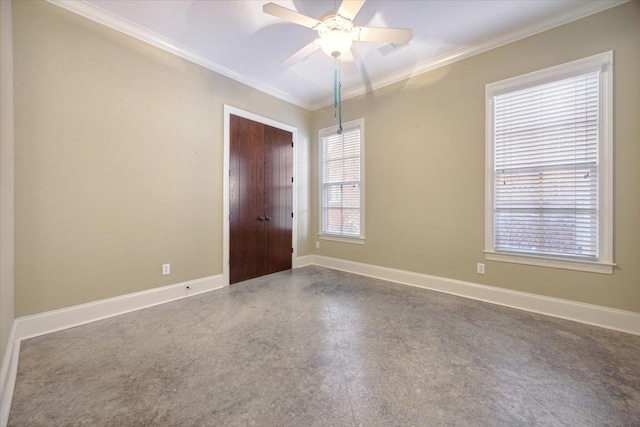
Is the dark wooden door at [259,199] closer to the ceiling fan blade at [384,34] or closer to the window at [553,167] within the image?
the ceiling fan blade at [384,34]

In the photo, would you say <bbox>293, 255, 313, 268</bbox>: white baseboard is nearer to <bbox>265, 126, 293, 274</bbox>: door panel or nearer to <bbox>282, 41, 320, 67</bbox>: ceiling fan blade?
<bbox>265, 126, 293, 274</bbox>: door panel

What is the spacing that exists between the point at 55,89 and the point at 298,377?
3.14 metres

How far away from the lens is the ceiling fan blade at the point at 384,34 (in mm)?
1942

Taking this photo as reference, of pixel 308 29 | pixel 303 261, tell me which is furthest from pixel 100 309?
pixel 308 29

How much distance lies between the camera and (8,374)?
1493 millimetres

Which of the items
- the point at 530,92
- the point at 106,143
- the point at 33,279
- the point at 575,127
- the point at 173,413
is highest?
the point at 530,92

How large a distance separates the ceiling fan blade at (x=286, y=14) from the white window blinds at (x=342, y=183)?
2.25m

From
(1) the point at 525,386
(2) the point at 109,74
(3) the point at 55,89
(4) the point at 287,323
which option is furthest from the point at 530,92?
(3) the point at 55,89

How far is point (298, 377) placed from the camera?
5.22 ft

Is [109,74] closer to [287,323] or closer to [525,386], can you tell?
[287,323]

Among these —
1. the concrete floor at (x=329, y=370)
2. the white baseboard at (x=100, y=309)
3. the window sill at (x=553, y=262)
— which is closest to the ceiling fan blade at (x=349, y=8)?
the concrete floor at (x=329, y=370)

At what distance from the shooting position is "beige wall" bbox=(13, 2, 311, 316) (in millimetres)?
2059

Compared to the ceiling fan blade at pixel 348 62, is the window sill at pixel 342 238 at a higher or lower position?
lower

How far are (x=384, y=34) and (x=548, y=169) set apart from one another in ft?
7.04
